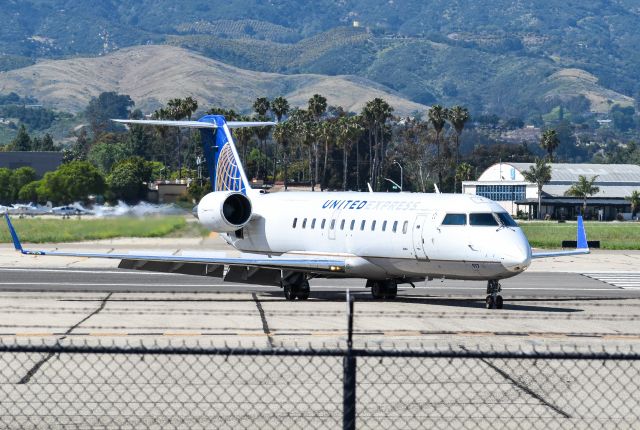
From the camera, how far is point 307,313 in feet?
90.1

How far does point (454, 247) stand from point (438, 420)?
1459cm

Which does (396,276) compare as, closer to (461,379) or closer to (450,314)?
(450,314)

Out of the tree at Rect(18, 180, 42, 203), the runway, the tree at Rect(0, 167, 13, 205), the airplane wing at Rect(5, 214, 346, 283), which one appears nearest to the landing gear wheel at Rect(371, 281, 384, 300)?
the runway

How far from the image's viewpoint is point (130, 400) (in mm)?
15219

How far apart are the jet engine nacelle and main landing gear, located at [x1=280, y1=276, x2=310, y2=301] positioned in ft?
11.0

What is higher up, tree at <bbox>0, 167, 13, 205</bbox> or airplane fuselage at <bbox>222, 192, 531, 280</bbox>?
airplane fuselage at <bbox>222, 192, 531, 280</bbox>

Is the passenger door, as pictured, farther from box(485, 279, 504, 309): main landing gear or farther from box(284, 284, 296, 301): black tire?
Result: box(284, 284, 296, 301): black tire

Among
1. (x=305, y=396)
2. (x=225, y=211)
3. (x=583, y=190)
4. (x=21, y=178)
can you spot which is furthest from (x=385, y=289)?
(x=583, y=190)

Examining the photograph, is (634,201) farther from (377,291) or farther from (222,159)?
(377,291)

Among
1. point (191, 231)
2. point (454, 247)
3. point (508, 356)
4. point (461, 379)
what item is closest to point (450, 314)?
point (454, 247)

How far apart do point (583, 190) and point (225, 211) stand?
126 metres

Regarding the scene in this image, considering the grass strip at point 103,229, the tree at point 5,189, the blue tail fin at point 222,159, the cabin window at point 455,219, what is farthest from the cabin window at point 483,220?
the tree at point 5,189

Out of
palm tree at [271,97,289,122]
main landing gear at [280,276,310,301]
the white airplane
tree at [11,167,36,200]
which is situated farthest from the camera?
palm tree at [271,97,289,122]

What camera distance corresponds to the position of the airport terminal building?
158 meters
